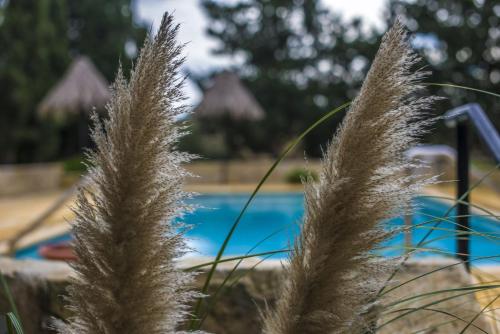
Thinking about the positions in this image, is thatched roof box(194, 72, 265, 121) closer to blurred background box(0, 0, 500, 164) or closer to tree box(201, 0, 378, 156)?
blurred background box(0, 0, 500, 164)

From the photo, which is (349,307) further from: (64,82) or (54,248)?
(64,82)

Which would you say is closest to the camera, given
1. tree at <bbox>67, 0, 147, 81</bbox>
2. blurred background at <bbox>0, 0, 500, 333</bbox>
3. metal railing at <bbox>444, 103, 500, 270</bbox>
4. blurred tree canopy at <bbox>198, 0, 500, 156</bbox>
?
metal railing at <bbox>444, 103, 500, 270</bbox>

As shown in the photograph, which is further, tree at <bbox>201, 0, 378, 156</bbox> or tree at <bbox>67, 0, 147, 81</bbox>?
tree at <bbox>67, 0, 147, 81</bbox>

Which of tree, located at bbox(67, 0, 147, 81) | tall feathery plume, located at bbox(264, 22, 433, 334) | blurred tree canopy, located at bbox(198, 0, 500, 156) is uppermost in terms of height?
tree, located at bbox(67, 0, 147, 81)

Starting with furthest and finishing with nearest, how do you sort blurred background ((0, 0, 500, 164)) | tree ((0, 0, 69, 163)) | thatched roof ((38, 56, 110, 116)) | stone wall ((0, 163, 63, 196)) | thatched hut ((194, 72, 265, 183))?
tree ((0, 0, 69, 163)) < blurred background ((0, 0, 500, 164)) < thatched hut ((194, 72, 265, 183)) < thatched roof ((38, 56, 110, 116)) < stone wall ((0, 163, 63, 196))

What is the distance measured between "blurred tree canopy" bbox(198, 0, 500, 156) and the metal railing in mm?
12529

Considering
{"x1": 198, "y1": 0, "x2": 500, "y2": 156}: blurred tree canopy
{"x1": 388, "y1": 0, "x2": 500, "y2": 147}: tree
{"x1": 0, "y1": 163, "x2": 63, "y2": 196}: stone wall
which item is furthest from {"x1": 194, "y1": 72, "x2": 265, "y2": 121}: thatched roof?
{"x1": 388, "y1": 0, "x2": 500, "y2": 147}: tree

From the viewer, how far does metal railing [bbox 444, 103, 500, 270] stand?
1765 millimetres

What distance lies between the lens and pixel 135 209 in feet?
2.13

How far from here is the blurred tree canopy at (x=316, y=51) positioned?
14.5m

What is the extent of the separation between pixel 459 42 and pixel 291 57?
5536 mm

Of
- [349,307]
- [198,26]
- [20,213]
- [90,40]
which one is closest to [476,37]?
[198,26]

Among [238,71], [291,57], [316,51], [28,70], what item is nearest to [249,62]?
[238,71]

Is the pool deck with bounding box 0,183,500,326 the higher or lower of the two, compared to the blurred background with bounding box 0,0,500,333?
lower
